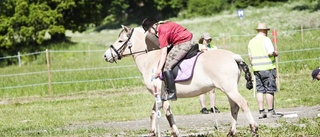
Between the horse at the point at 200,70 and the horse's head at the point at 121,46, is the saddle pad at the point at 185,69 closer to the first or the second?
the horse at the point at 200,70

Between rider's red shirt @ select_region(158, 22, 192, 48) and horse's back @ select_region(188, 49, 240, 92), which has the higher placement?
rider's red shirt @ select_region(158, 22, 192, 48)

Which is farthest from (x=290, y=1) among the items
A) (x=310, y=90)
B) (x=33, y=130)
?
Result: (x=33, y=130)

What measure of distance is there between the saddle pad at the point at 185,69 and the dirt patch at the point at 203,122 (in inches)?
60.8

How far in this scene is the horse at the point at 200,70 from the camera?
36.9 feet

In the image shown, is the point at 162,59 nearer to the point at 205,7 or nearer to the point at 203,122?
the point at 203,122

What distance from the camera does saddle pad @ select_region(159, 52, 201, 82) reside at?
37.8 feet

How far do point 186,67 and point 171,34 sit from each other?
0.68 m

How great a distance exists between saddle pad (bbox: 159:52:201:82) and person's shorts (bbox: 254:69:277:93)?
338cm

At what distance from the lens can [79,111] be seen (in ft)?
61.7

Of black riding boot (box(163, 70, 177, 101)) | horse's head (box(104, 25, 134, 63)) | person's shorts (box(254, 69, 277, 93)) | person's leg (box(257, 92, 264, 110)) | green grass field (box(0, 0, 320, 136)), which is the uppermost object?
horse's head (box(104, 25, 134, 63))

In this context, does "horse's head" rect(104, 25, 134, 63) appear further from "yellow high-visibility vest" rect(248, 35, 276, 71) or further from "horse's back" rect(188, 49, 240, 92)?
"yellow high-visibility vest" rect(248, 35, 276, 71)

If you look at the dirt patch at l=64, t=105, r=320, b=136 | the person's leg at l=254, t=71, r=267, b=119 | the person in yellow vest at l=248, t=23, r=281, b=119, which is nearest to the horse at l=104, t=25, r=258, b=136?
the dirt patch at l=64, t=105, r=320, b=136

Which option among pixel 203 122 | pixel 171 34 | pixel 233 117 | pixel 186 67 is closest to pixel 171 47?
pixel 171 34

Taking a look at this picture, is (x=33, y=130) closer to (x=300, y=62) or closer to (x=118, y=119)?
(x=118, y=119)
